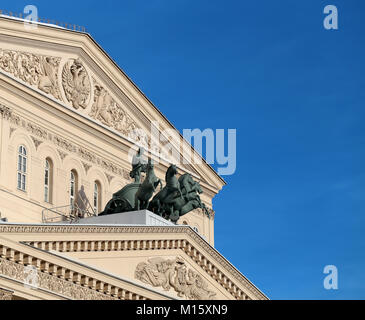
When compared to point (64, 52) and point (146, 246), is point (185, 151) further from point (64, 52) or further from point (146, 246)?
point (146, 246)

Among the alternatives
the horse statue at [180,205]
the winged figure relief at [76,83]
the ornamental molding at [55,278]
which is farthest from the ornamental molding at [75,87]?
the ornamental molding at [55,278]

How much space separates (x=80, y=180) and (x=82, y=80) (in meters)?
3.84

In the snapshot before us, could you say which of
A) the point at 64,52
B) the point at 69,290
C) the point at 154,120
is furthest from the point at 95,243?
the point at 154,120

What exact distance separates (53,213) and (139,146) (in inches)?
261

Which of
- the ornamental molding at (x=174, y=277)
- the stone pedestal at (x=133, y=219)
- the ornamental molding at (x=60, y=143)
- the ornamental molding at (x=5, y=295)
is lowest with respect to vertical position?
the ornamental molding at (x=5, y=295)

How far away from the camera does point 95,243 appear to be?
25.8 meters

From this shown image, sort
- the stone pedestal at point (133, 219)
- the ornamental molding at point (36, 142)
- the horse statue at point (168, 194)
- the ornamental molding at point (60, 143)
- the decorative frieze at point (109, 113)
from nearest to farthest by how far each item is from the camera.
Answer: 1. the stone pedestal at point (133, 219)
2. the horse statue at point (168, 194)
3. the ornamental molding at point (60, 143)
4. the ornamental molding at point (36, 142)
5. the decorative frieze at point (109, 113)

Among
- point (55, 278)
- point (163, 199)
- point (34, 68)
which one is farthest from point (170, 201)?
point (55, 278)

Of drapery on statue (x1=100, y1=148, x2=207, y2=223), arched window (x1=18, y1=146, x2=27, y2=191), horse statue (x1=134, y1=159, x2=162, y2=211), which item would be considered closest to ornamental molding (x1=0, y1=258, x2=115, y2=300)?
horse statue (x1=134, y1=159, x2=162, y2=211)

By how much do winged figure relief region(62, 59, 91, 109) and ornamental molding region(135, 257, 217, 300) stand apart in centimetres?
918

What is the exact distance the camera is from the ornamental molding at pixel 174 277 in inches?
1091

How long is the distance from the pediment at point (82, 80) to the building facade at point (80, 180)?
0.14 ft

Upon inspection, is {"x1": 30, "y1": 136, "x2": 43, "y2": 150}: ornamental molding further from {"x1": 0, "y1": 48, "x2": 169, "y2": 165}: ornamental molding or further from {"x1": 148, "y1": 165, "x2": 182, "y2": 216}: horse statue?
{"x1": 148, "y1": 165, "x2": 182, "y2": 216}: horse statue

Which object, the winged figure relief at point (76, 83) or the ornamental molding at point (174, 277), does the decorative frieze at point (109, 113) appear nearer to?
the winged figure relief at point (76, 83)
